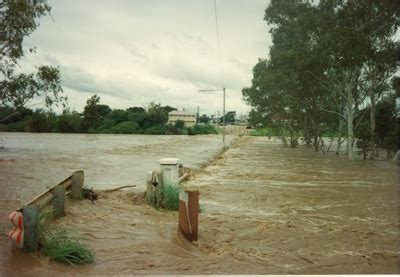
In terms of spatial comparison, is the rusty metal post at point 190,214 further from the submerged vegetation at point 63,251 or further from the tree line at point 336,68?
the tree line at point 336,68

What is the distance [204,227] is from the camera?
26.1 feet

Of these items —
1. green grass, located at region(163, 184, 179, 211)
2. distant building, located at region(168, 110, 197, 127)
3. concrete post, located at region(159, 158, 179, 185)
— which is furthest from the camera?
distant building, located at region(168, 110, 197, 127)

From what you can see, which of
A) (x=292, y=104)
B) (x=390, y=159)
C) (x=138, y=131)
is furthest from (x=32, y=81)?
(x=292, y=104)

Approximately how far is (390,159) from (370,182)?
11525mm

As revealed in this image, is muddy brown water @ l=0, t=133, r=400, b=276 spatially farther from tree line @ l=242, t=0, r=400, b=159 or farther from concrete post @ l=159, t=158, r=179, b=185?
tree line @ l=242, t=0, r=400, b=159

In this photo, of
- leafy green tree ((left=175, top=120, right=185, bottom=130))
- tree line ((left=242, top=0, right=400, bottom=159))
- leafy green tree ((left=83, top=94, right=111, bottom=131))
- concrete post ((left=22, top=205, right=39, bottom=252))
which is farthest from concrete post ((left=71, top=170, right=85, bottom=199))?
tree line ((left=242, top=0, right=400, bottom=159))

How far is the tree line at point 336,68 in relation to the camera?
13.0 m

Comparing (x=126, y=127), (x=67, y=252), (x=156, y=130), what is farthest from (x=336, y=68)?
(x=67, y=252)

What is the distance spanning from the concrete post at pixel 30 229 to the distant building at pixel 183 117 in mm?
6104

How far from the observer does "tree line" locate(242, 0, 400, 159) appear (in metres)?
13.0

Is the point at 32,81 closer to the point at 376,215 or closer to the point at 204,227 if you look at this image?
the point at 204,227

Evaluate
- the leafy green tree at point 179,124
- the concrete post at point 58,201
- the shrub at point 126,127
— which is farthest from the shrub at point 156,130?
the concrete post at point 58,201

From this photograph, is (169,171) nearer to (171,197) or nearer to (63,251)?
(171,197)

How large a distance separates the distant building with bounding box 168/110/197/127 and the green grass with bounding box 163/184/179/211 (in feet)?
7.76
